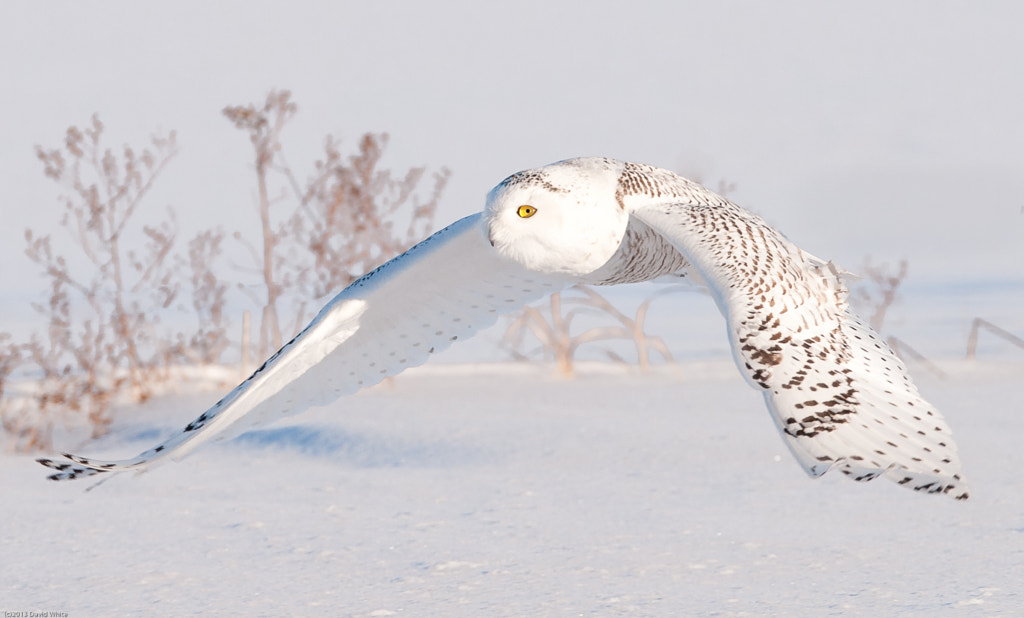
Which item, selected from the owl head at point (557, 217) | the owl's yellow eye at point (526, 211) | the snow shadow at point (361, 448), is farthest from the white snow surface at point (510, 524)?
the owl's yellow eye at point (526, 211)

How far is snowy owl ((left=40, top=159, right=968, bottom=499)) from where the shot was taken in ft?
10.3

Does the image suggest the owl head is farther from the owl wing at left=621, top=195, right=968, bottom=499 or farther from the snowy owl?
the owl wing at left=621, top=195, right=968, bottom=499

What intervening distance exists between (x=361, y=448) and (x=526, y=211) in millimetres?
5125

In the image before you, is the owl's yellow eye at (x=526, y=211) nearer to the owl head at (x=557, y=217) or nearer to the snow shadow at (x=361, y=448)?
the owl head at (x=557, y=217)

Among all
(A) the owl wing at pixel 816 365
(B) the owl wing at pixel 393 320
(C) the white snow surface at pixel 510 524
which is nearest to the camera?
(A) the owl wing at pixel 816 365

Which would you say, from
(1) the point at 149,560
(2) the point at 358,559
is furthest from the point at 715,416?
(1) the point at 149,560

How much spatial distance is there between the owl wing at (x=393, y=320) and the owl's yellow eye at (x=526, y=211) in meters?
0.51

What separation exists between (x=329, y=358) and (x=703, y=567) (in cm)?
230

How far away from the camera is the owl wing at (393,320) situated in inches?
187

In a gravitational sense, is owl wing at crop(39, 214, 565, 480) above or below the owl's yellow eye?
below

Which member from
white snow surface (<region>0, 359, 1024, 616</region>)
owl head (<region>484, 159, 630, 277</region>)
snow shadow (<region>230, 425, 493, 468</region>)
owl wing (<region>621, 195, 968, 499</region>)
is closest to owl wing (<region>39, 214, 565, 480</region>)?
owl head (<region>484, 159, 630, 277</region>)

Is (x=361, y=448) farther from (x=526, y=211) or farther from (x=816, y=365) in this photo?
(x=816, y=365)

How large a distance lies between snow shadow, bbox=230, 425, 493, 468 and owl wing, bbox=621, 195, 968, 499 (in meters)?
Answer: 5.06

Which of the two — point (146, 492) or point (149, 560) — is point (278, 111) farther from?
point (149, 560)
